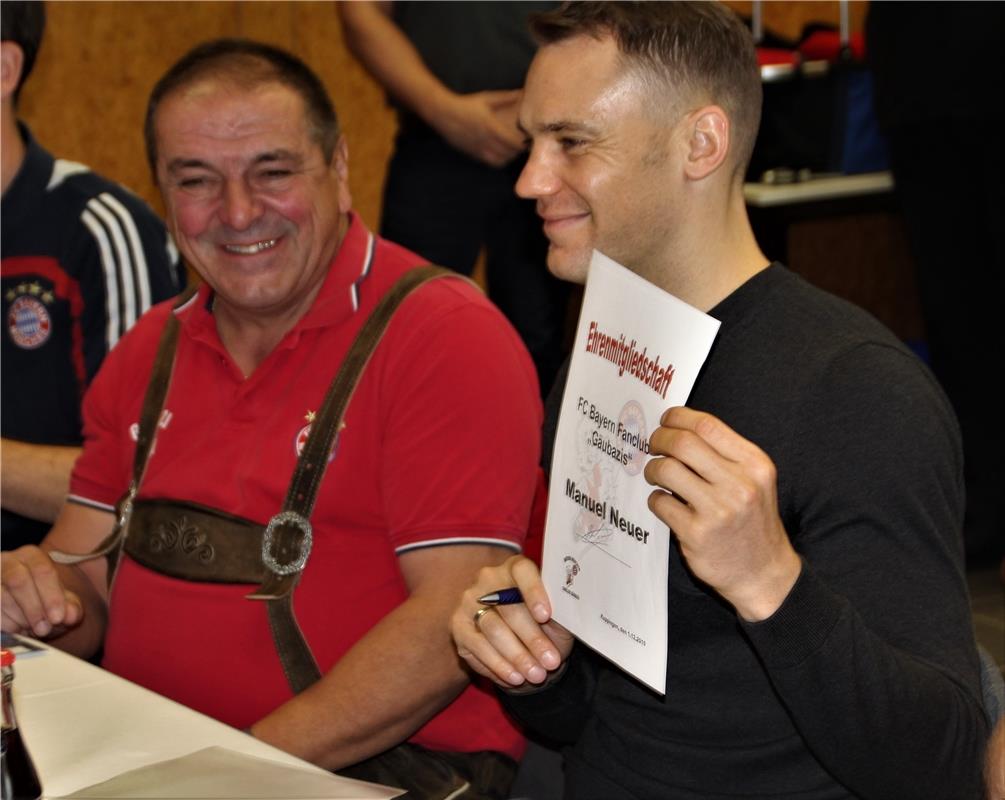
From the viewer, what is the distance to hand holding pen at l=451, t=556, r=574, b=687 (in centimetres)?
167

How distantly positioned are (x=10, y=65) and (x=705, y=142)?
166cm

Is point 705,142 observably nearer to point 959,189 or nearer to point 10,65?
point 10,65

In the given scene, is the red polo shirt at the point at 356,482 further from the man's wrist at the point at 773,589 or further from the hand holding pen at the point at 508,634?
the man's wrist at the point at 773,589

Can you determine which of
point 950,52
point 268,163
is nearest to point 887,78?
point 950,52

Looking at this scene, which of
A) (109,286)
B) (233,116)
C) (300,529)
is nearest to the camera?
(300,529)

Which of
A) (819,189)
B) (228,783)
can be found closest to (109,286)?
(228,783)

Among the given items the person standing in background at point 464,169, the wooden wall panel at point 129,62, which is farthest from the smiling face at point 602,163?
the wooden wall panel at point 129,62

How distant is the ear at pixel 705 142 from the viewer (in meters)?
1.78

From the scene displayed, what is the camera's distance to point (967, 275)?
4469mm

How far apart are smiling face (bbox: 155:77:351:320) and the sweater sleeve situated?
1017 mm

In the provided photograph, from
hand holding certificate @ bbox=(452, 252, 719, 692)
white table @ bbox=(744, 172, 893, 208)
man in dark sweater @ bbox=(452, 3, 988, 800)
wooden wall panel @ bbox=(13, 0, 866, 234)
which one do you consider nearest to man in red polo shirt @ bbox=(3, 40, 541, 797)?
man in dark sweater @ bbox=(452, 3, 988, 800)

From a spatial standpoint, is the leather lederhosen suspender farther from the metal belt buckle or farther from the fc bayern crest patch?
the fc bayern crest patch

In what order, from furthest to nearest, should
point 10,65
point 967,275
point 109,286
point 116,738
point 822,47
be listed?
1. point 822,47
2. point 967,275
3. point 10,65
4. point 109,286
5. point 116,738

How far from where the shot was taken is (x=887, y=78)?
4.35m
